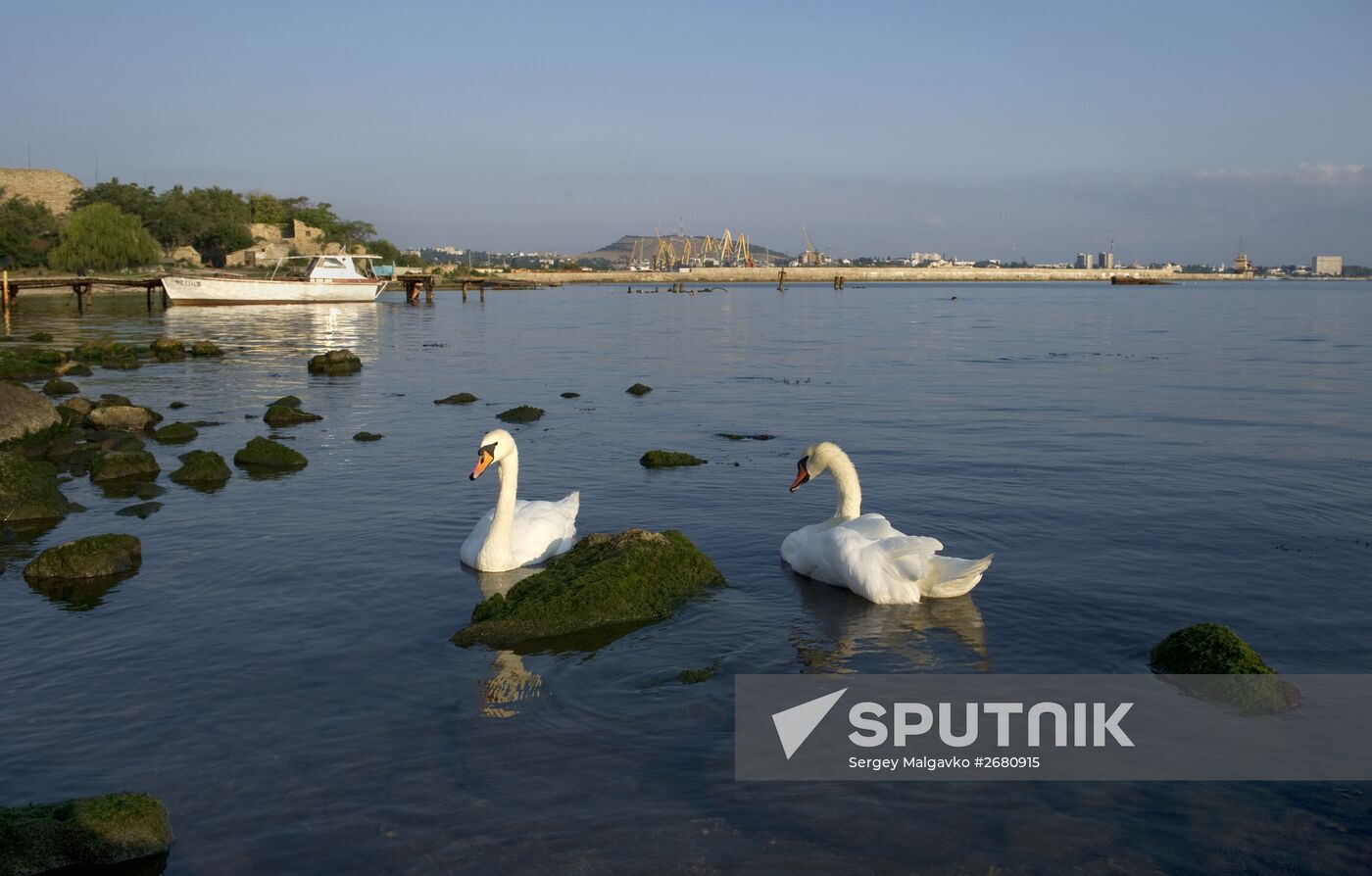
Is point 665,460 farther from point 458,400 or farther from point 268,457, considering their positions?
point 458,400

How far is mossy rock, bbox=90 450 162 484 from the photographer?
1566 centimetres

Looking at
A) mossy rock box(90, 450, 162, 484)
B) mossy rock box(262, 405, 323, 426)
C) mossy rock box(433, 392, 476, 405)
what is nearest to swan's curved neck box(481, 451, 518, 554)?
mossy rock box(90, 450, 162, 484)

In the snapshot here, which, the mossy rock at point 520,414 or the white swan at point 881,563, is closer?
the white swan at point 881,563

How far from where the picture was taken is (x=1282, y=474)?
15742mm

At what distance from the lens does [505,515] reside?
11141 mm

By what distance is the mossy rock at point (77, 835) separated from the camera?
5.54 metres

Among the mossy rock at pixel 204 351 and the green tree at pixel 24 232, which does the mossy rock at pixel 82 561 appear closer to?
the mossy rock at pixel 204 351

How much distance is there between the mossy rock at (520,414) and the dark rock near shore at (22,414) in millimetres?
7753
